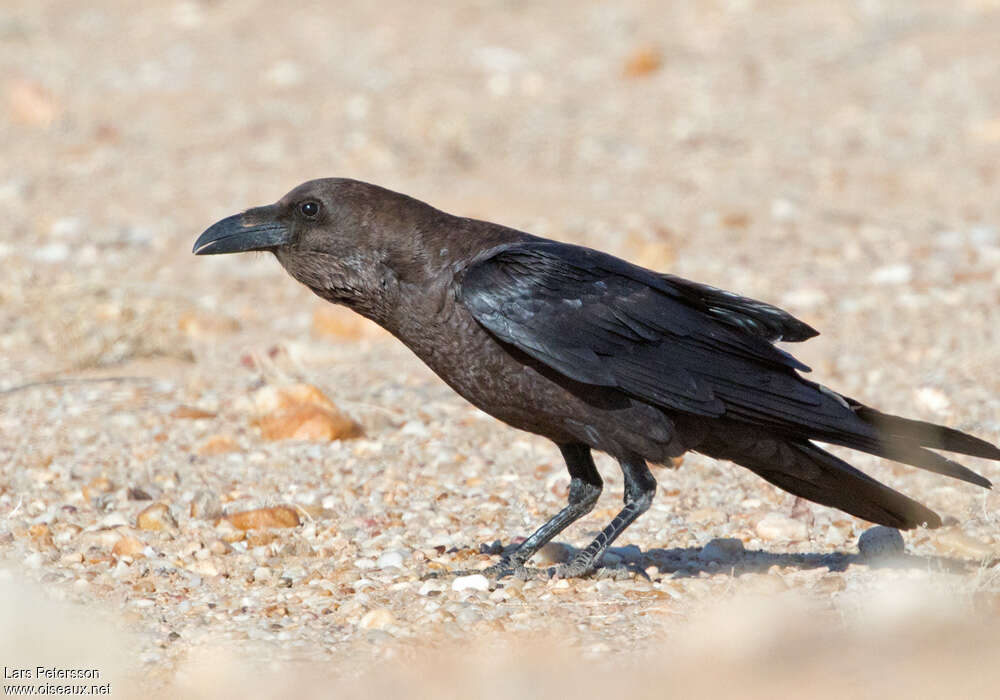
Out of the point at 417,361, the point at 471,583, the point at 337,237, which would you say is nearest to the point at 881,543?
the point at 471,583

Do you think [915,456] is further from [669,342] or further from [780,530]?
[669,342]

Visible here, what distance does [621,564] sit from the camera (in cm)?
509

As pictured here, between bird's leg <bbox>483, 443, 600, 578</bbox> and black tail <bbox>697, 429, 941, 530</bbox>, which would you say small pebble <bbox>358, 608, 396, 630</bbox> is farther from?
black tail <bbox>697, 429, 941, 530</bbox>

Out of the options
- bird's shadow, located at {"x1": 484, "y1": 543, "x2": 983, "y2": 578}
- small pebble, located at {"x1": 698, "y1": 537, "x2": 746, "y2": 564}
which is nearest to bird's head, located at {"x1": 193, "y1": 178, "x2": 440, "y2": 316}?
bird's shadow, located at {"x1": 484, "y1": 543, "x2": 983, "y2": 578}

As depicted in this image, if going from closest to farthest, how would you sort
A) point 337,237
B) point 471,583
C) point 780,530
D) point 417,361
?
point 471,583
point 337,237
point 780,530
point 417,361

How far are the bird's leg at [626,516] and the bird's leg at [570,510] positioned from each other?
144 millimetres

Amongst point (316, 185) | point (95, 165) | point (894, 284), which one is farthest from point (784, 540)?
point (95, 165)

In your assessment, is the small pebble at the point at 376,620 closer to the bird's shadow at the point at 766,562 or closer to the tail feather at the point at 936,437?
the bird's shadow at the point at 766,562

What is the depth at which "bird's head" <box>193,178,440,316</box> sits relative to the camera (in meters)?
4.78

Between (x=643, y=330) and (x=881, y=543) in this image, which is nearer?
(x=643, y=330)

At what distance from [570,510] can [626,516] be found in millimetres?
213

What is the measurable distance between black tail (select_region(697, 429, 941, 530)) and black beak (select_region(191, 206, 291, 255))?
62.3 inches

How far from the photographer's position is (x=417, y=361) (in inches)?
308

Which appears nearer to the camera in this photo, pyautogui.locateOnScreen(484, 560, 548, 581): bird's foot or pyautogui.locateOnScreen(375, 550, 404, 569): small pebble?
pyautogui.locateOnScreen(484, 560, 548, 581): bird's foot
